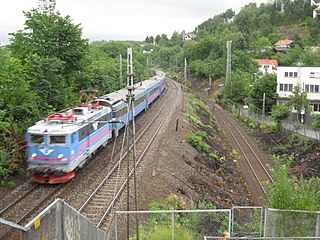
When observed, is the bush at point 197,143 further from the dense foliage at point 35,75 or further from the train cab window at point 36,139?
the train cab window at point 36,139

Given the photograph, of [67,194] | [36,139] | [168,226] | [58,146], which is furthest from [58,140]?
[168,226]

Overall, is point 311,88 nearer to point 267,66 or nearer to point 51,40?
point 51,40

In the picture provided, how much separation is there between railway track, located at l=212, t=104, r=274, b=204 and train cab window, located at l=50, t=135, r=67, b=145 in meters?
9.50

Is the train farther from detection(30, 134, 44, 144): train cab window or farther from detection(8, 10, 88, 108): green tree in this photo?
detection(8, 10, 88, 108): green tree

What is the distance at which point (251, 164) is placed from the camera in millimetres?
28656

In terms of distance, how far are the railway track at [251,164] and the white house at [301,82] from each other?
23.9 ft

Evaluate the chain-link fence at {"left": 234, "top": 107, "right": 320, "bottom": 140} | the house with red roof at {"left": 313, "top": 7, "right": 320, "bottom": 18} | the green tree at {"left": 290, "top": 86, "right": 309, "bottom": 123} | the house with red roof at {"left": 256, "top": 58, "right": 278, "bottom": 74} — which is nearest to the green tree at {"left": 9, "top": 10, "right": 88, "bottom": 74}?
the chain-link fence at {"left": 234, "top": 107, "right": 320, "bottom": 140}

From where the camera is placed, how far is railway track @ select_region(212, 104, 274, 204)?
2312cm

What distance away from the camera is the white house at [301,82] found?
42.7 m

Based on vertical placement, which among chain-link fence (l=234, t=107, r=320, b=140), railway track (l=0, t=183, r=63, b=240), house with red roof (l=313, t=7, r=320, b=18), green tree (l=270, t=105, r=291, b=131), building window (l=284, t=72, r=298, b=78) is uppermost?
house with red roof (l=313, t=7, r=320, b=18)

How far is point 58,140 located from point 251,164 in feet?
56.0

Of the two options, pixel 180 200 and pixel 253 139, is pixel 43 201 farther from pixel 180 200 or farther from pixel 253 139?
pixel 253 139

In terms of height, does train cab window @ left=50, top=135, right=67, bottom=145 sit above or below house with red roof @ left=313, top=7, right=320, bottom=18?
below

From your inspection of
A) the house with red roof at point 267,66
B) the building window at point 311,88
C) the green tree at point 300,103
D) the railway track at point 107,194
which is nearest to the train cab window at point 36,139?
the railway track at point 107,194
